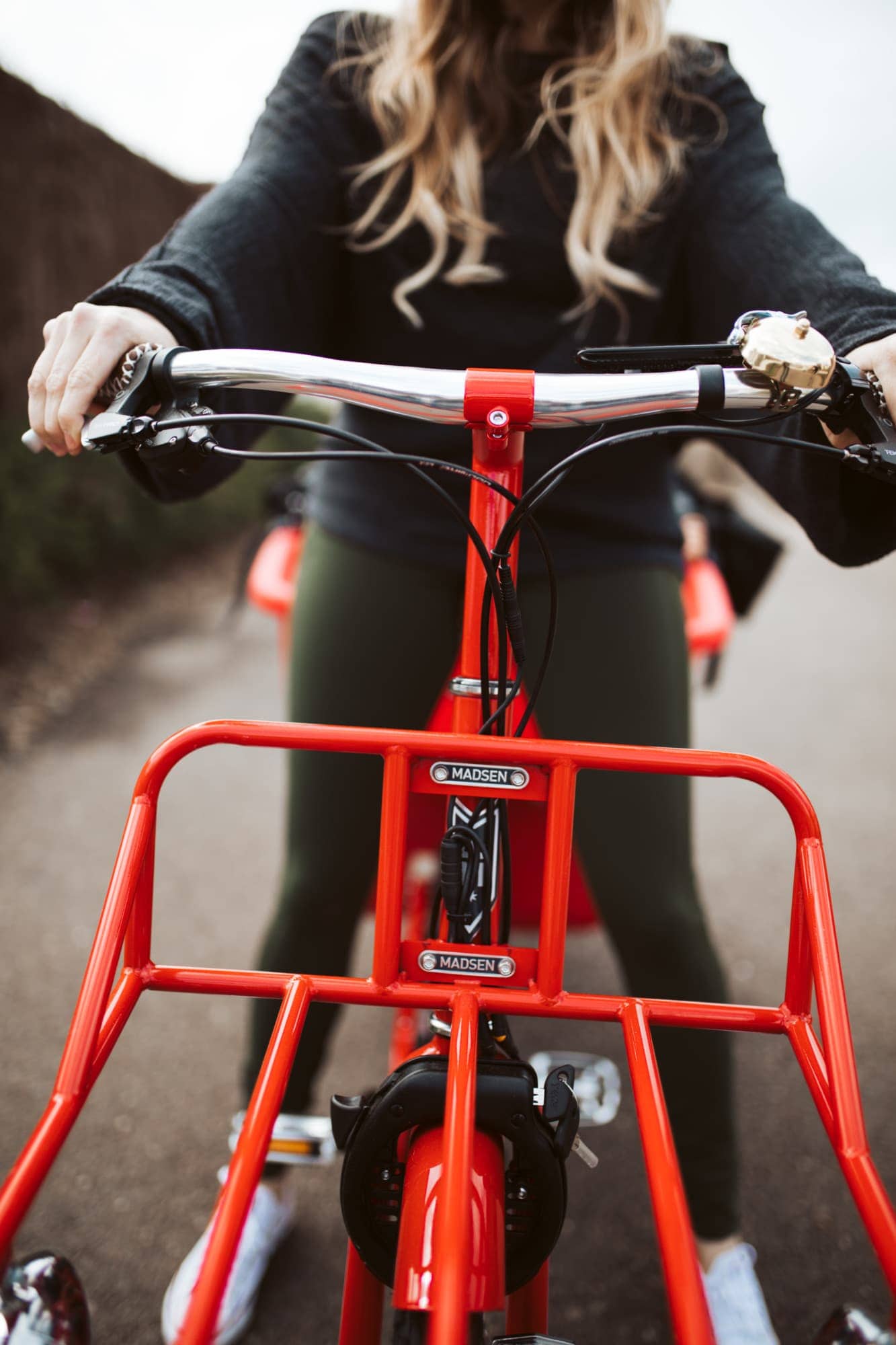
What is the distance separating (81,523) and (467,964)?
4.73m

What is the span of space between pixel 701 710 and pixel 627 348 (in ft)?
13.2

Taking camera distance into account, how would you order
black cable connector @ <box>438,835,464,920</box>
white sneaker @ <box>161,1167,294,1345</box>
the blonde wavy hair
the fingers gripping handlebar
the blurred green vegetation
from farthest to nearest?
the blurred green vegetation → white sneaker @ <box>161,1167,294,1345</box> → the blonde wavy hair → black cable connector @ <box>438,835,464,920</box> → the fingers gripping handlebar

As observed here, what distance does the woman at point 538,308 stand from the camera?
1.45 metres

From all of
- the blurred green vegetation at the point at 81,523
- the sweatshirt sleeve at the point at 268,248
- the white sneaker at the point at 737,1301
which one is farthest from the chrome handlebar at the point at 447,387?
the blurred green vegetation at the point at 81,523

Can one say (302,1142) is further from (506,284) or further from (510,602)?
(506,284)

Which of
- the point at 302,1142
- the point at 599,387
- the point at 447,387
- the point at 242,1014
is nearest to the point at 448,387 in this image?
the point at 447,387

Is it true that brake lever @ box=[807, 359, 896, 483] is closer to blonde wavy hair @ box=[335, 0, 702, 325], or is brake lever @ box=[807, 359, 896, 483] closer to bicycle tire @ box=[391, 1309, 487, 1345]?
blonde wavy hair @ box=[335, 0, 702, 325]

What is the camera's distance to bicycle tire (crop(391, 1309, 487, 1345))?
0.92 metres

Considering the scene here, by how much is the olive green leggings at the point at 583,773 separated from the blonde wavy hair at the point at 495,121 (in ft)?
1.45

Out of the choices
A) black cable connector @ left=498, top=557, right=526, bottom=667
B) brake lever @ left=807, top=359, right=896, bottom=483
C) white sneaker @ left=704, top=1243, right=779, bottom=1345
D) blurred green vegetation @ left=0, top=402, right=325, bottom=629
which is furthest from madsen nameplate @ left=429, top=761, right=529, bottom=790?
blurred green vegetation @ left=0, top=402, right=325, bottom=629

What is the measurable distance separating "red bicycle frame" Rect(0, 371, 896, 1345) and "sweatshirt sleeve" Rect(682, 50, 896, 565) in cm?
41

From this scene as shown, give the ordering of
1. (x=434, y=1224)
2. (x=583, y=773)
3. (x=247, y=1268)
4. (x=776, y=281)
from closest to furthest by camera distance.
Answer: (x=434, y=1224), (x=776, y=281), (x=583, y=773), (x=247, y=1268)

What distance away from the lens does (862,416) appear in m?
1.00

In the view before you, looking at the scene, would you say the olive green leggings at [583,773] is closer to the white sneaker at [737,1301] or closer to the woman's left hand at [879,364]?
the white sneaker at [737,1301]
